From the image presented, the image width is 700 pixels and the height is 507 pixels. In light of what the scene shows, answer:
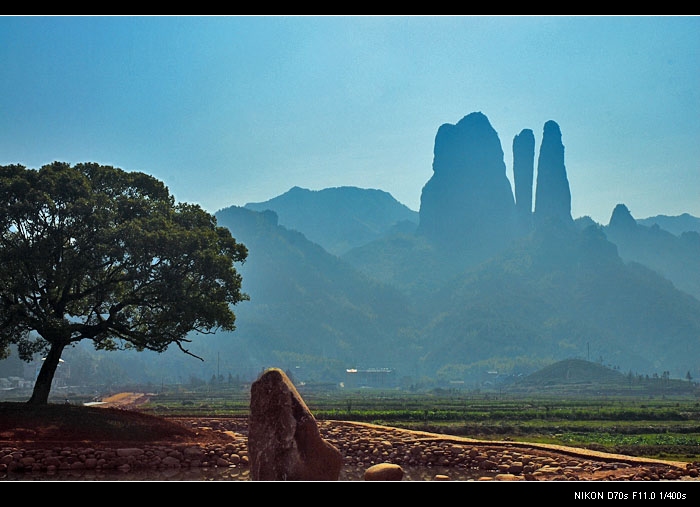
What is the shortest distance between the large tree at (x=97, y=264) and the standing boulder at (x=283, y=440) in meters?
8.98

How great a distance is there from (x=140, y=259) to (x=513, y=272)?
185 metres

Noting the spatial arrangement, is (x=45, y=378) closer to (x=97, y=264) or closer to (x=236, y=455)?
(x=97, y=264)

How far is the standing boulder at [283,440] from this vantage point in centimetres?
1423

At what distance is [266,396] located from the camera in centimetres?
1471

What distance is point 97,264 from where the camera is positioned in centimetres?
2269

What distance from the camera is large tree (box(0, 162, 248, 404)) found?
72.7ft

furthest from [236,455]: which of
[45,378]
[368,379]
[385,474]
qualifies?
[368,379]

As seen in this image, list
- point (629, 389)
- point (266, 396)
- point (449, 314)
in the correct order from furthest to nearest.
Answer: point (449, 314) → point (629, 389) → point (266, 396)

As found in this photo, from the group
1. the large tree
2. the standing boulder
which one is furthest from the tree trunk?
the standing boulder

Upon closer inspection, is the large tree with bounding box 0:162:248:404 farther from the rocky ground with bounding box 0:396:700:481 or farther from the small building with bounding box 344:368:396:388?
the small building with bounding box 344:368:396:388

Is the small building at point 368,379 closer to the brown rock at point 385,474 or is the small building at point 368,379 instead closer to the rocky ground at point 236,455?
the rocky ground at point 236,455
